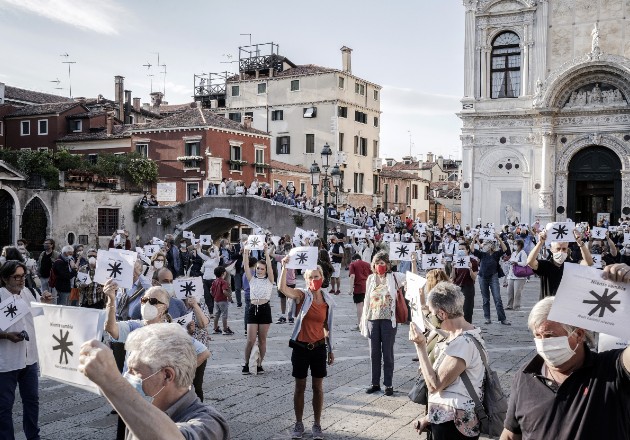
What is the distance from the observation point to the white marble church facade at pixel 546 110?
1106 inches

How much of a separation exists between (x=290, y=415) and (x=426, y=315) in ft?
6.37

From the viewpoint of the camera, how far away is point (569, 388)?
3125 mm

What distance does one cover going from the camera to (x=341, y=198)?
162ft

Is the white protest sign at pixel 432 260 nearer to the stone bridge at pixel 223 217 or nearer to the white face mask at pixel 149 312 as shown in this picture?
the white face mask at pixel 149 312

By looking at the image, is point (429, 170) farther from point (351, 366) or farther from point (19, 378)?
point (19, 378)

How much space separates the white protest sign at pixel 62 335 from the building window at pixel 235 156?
38720 mm

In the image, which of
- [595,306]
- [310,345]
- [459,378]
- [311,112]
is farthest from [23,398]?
[311,112]

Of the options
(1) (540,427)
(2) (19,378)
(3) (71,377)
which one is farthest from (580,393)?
(2) (19,378)

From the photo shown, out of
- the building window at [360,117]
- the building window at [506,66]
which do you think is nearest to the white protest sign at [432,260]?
the building window at [506,66]

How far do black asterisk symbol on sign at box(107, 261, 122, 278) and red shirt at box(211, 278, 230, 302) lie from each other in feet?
A: 17.0

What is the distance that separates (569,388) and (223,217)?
31603 millimetres

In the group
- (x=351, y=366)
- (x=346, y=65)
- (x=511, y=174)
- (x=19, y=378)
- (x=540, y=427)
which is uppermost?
(x=346, y=65)

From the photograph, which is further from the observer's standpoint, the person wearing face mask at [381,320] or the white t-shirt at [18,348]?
the person wearing face mask at [381,320]

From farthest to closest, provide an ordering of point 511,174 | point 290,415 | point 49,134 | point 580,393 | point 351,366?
1. point 49,134
2. point 511,174
3. point 351,366
4. point 290,415
5. point 580,393
